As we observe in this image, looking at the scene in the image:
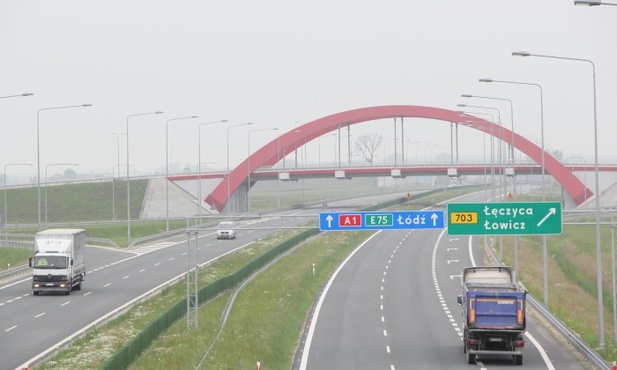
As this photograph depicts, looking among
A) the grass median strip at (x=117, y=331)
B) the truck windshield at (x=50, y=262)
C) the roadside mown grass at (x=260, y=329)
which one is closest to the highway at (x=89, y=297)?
the grass median strip at (x=117, y=331)

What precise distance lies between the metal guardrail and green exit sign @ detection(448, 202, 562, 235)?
174 inches

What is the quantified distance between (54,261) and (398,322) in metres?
A: 22.0

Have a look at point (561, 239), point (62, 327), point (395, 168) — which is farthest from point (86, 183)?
point (62, 327)

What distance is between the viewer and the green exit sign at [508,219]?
1681 inches

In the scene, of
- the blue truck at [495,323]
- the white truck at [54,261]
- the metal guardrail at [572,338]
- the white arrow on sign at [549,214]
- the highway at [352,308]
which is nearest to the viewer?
the metal guardrail at [572,338]

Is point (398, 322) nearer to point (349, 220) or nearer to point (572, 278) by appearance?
point (349, 220)

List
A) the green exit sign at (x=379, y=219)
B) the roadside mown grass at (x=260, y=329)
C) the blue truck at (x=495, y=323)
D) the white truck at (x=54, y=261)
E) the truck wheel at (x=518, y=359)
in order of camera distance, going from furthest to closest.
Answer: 1. the white truck at (x=54, y=261)
2. the green exit sign at (x=379, y=219)
3. the truck wheel at (x=518, y=359)
4. the roadside mown grass at (x=260, y=329)
5. the blue truck at (x=495, y=323)

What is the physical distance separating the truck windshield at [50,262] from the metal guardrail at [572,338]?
2695 centimetres

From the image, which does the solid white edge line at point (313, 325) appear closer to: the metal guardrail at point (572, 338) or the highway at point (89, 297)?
the highway at point (89, 297)

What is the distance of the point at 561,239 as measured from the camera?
10281cm

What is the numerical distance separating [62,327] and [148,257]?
3761 cm

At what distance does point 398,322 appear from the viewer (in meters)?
49.2

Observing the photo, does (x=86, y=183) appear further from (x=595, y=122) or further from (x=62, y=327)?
(x=595, y=122)

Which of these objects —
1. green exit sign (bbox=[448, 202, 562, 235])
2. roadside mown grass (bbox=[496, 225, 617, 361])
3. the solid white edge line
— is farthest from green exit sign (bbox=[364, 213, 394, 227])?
roadside mown grass (bbox=[496, 225, 617, 361])
